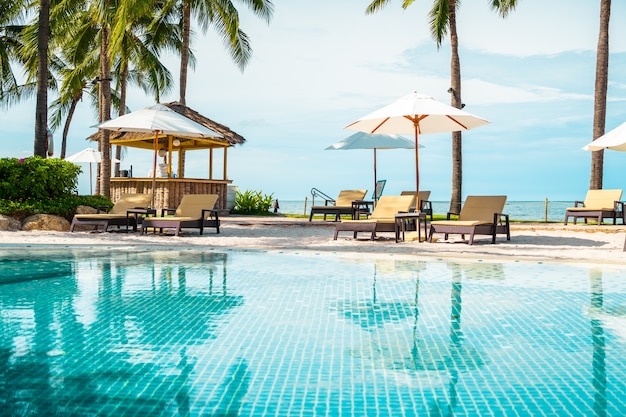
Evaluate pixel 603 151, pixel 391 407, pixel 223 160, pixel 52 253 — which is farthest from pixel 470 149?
pixel 391 407

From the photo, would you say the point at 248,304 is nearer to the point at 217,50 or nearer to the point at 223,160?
the point at 223,160

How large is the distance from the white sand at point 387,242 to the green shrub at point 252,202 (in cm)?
808

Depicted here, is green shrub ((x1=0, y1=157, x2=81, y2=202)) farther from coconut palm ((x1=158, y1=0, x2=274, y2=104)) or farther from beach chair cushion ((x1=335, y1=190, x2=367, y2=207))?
beach chair cushion ((x1=335, y1=190, x2=367, y2=207))

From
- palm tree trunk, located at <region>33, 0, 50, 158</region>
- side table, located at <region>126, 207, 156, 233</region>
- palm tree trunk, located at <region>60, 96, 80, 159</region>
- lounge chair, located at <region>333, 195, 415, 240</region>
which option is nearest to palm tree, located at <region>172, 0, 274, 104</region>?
palm tree trunk, located at <region>33, 0, 50, 158</region>

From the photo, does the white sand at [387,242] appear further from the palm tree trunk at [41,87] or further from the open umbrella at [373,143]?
the open umbrella at [373,143]

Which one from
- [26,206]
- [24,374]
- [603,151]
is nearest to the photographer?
[24,374]

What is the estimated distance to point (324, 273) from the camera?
23.9 ft

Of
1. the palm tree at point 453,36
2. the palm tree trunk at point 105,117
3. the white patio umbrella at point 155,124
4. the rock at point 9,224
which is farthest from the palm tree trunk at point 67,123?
the white patio umbrella at point 155,124

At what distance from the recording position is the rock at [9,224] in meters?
12.8

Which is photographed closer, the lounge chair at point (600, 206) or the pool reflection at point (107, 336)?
the pool reflection at point (107, 336)

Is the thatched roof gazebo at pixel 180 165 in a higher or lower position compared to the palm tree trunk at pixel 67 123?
lower

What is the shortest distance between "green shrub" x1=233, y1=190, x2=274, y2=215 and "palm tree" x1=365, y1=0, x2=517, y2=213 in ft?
23.6

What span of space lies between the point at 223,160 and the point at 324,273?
47.5 feet

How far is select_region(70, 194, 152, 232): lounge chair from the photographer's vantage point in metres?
12.2
